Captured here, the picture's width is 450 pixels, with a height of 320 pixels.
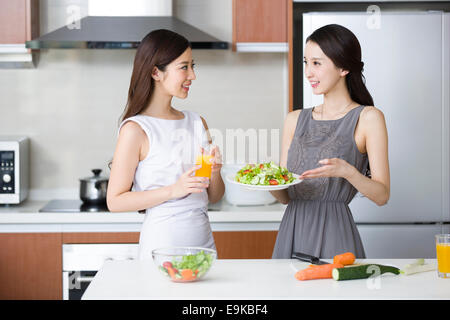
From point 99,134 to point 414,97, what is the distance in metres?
1.81

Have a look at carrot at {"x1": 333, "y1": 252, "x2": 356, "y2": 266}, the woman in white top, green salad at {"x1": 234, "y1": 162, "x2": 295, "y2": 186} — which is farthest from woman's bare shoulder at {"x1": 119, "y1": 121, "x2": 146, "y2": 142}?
carrot at {"x1": 333, "y1": 252, "x2": 356, "y2": 266}

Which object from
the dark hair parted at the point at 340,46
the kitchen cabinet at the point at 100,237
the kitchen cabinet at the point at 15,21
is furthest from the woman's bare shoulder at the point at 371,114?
the kitchen cabinet at the point at 15,21

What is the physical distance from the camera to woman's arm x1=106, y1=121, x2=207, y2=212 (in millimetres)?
1893

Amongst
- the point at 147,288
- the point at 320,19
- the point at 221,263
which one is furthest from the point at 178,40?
the point at 320,19

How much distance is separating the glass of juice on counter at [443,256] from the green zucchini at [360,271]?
A: 117 mm

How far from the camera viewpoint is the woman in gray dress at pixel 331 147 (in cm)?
207

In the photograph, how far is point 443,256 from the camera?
157cm

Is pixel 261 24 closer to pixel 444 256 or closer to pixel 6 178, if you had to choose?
pixel 6 178

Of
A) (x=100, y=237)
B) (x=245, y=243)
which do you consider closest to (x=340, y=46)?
(x=245, y=243)

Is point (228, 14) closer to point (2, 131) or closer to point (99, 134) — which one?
point (99, 134)

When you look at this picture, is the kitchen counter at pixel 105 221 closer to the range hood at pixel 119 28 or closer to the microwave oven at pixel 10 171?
the microwave oven at pixel 10 171

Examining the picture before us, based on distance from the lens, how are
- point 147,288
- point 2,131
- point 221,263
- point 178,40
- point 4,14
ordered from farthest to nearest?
point 2,131, point 4,14, point 178,40, point 221,263, point 147,288

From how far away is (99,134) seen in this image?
3.48 metres

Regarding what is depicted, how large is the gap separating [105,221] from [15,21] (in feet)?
3.86
